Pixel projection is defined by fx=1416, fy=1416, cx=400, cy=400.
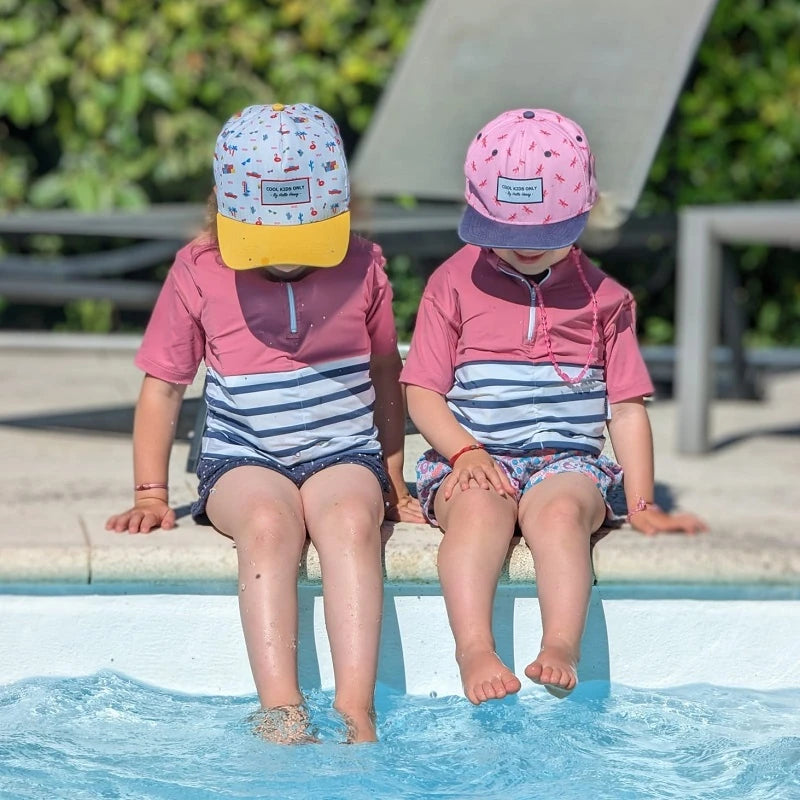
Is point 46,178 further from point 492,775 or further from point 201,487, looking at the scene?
point 492,775

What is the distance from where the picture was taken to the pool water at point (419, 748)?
8.09 feet

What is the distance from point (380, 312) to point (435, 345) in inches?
5.7

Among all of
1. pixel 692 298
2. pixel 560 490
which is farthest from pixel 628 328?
pixel 692 298

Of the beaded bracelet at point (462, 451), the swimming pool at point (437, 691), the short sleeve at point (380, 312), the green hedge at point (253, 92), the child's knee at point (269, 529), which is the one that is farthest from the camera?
the green hedge at point (253, 92)

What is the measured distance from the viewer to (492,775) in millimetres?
2543

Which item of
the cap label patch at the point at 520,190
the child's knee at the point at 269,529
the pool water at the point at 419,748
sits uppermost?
the cap label patch at the point at 520,190

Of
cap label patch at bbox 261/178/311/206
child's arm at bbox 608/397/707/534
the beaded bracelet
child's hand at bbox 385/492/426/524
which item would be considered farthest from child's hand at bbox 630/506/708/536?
cap label patch at bbox 261/178/311/206

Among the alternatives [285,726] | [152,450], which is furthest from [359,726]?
[152,450]

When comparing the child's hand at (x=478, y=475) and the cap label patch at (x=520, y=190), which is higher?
the cap label patch at (x=520, y=190)

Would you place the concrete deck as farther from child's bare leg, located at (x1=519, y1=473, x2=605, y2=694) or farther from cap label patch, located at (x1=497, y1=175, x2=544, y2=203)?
cap label patch, located at (x1=497, y1=175, x2=544, y2=203)

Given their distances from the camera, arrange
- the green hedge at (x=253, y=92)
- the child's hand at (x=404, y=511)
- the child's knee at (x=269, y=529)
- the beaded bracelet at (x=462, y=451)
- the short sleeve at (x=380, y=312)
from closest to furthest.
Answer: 1. the child's knee at (x=269, y=529)
2. the beaded bracelet at (x=462, y=451)
3. the short sleeve at (x=380, y=312)
4. the child's hand at (x=404, y=511)
5. the green hedge at (x=253, y=92)

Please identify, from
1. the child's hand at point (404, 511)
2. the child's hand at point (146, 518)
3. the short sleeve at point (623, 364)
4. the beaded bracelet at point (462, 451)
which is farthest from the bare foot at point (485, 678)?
the child's hand at point (146, 518)

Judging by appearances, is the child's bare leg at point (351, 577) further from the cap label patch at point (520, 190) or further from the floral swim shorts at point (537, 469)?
the cap label patch at point (520, 190)

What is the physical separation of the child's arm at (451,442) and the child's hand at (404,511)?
188 millimetres
